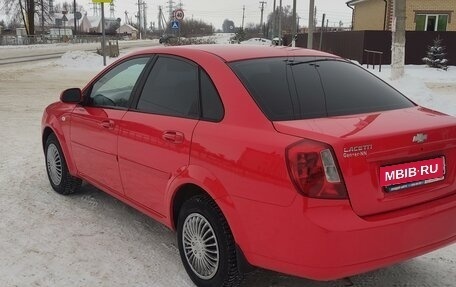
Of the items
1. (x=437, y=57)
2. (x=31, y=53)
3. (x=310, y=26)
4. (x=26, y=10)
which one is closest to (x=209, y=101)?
(x=310, y=26)

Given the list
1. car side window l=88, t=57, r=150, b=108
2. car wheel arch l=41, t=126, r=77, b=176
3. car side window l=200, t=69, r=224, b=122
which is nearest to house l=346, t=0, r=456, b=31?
car wheel arch l=41, t=126, r=77, b=176

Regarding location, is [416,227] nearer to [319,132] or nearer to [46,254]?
[319,132]

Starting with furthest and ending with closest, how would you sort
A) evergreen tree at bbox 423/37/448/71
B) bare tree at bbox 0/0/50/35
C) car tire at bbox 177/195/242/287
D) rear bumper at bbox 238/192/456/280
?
bare tree at bbox 0/0/50/35 → evergreen tree at bbox 423/37/448/71 → car tire at bbox 177/195/242/287 → rear bumper at bbox 238/192/456/280

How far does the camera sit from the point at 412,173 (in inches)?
117

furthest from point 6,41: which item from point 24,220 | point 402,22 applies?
point 24,220

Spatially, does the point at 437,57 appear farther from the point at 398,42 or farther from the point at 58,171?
the point at 58,171

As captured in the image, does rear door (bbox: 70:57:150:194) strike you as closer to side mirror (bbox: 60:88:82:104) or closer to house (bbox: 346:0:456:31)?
side mirror (bbox: 60:88:82:104)

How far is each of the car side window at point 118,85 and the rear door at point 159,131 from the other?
0.23 meters

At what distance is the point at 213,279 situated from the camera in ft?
10.9

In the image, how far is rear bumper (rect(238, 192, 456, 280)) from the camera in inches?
106

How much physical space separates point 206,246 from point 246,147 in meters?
0.78

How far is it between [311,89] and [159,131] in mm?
1074

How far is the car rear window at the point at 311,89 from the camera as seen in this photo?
10.6ft

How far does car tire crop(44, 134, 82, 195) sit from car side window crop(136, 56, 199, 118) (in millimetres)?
1611
